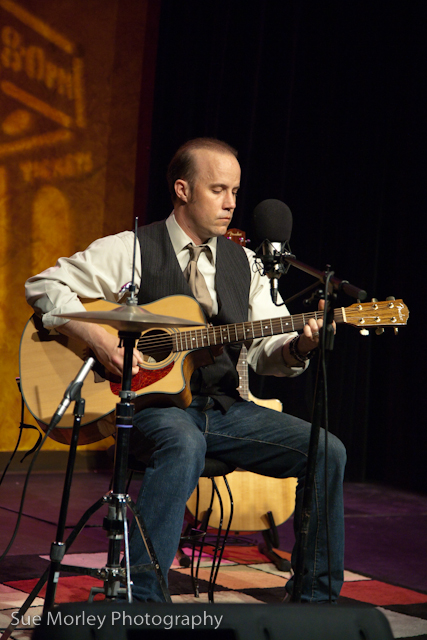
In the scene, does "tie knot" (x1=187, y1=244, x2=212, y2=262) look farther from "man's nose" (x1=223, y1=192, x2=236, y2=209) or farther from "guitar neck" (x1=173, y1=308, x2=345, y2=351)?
"guitar neck" (x1=173, y1=308, x2=345, y2=351)

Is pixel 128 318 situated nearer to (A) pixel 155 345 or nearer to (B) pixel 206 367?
(A) pixel 155 345

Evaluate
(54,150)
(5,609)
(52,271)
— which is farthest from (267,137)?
(5,609)

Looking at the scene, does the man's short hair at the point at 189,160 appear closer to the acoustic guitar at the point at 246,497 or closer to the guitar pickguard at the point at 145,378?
the acoustic guitar at the point at 246,497

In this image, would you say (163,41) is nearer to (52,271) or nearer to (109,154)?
(109,154)

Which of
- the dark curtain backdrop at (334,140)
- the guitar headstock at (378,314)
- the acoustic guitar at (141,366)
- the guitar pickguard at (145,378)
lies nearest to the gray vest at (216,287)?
the acoustic guitar at (141,366)

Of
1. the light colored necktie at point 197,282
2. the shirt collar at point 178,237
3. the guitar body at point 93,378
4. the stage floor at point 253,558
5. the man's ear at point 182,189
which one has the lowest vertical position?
the stage floor at point 253,558

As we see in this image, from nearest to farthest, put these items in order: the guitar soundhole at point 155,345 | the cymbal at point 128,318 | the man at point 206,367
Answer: the cymbal at point 128,318 → the man at point 206,367 → the guitar soundhole at point 155,345

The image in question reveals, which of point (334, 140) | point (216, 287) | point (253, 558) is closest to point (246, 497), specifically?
point (253, 558)

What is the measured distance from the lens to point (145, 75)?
5656mm

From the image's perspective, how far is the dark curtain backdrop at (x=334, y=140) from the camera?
5.16 m

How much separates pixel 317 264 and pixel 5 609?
12.0ft

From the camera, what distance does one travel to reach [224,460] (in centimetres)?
242

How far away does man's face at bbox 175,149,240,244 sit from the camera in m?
2.61

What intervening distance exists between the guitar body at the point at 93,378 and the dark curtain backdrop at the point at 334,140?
2788 millimetres
